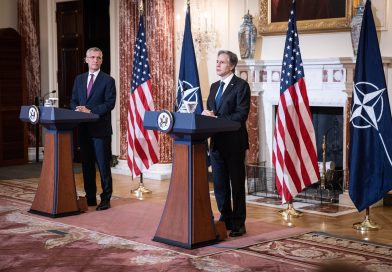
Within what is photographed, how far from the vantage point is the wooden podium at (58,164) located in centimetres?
605

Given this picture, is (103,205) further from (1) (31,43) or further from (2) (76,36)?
(1) (31,43)

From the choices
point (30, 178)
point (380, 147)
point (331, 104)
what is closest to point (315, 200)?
point (331, 104)

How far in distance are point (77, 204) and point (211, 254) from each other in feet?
6.70

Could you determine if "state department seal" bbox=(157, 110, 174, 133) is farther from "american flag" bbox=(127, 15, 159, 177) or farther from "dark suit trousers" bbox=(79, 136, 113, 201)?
"american flag" bbox=(127, 15, 159, 177)

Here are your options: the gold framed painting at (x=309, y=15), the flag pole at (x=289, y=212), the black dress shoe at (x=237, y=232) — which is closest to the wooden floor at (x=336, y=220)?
the flag pole at (x=289, y=212)

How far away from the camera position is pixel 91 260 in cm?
450

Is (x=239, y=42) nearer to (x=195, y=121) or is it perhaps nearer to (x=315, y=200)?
(x=315, y=200)

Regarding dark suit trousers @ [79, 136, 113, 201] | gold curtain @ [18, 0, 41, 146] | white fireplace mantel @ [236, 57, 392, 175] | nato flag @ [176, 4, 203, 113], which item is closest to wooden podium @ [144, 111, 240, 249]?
dark suit trousers @ [79, 136, 113, 201]

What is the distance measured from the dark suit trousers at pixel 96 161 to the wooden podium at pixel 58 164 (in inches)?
12.8

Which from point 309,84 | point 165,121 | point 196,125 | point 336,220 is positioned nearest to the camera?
point 196,125

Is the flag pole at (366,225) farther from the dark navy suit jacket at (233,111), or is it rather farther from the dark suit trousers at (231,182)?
the dark navy suit jacket at (233,111)

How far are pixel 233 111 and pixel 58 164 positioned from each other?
190cm

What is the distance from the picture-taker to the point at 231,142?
5.19m

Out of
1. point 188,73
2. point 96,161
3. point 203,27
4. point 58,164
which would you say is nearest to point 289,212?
point 96,161
